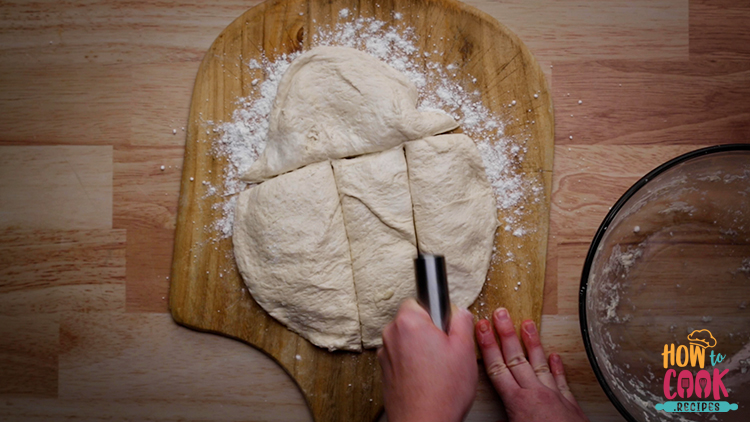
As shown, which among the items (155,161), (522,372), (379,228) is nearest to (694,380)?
(522,372)

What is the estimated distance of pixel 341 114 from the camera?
1.17 metres

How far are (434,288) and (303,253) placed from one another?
0.36 meters

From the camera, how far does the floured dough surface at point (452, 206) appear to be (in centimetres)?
116

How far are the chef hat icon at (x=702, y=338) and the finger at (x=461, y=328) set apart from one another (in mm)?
736

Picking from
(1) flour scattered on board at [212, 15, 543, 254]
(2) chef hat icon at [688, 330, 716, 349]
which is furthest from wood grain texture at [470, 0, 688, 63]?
(2) chef hat icon at [688, 330, 716, 349]

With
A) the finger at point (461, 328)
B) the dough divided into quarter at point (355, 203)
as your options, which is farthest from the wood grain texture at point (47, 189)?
the finger at point (461, 328)

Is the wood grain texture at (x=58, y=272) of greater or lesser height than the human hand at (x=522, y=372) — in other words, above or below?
above

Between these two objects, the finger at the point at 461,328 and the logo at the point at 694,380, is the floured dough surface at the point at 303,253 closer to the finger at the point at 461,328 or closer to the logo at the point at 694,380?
the finger at the point at 461,328

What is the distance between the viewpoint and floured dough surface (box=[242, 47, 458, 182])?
1.15m

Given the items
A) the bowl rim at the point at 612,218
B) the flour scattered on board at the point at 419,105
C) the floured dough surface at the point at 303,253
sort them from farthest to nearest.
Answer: the flour scattered on board at the point at 419,105 → the floured dough surface at the point at 303,253 → the bowl rim at the point at 612,218

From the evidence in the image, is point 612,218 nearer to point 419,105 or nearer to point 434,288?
point 434,288

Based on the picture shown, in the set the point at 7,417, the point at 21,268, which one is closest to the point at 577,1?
the point at 21,268

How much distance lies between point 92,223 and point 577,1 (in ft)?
5.31

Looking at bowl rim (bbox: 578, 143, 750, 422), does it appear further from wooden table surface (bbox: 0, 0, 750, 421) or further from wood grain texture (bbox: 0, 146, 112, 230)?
wood grain texture (bbox: 0, 146, 112, 230)
